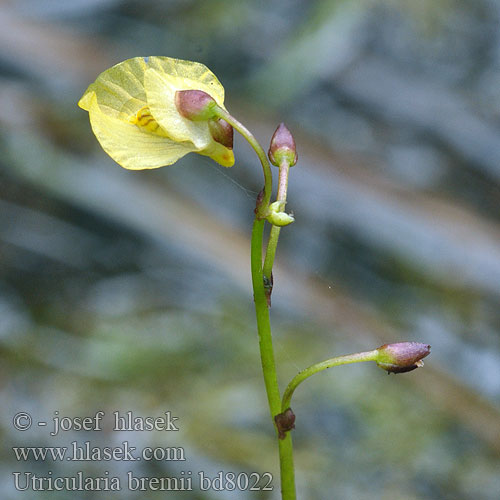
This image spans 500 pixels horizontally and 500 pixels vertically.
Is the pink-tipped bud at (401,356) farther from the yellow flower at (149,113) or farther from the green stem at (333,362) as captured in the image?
the yellow flower at (149,113)

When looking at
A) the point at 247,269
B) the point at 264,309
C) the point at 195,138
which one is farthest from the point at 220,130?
the point at 247,269

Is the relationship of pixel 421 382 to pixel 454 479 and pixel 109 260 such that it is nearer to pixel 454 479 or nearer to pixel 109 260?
pixel 454 479

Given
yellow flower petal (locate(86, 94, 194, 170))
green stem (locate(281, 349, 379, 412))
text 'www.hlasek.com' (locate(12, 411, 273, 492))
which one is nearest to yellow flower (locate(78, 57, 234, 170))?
yellow flower petal (locate(86, 94, 194, 170))

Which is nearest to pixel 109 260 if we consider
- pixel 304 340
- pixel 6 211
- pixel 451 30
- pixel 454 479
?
pixel 6 211

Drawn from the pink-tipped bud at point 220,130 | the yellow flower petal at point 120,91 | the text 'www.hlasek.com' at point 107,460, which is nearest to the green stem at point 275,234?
the pink-tipped bud at point 220,130

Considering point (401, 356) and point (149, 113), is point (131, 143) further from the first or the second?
point (401, 356)

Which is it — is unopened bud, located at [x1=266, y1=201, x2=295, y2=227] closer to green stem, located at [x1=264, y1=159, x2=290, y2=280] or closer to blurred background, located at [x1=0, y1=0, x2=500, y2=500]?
green stem, located at [x1=264, y1=159, x2=290, y2=280]
